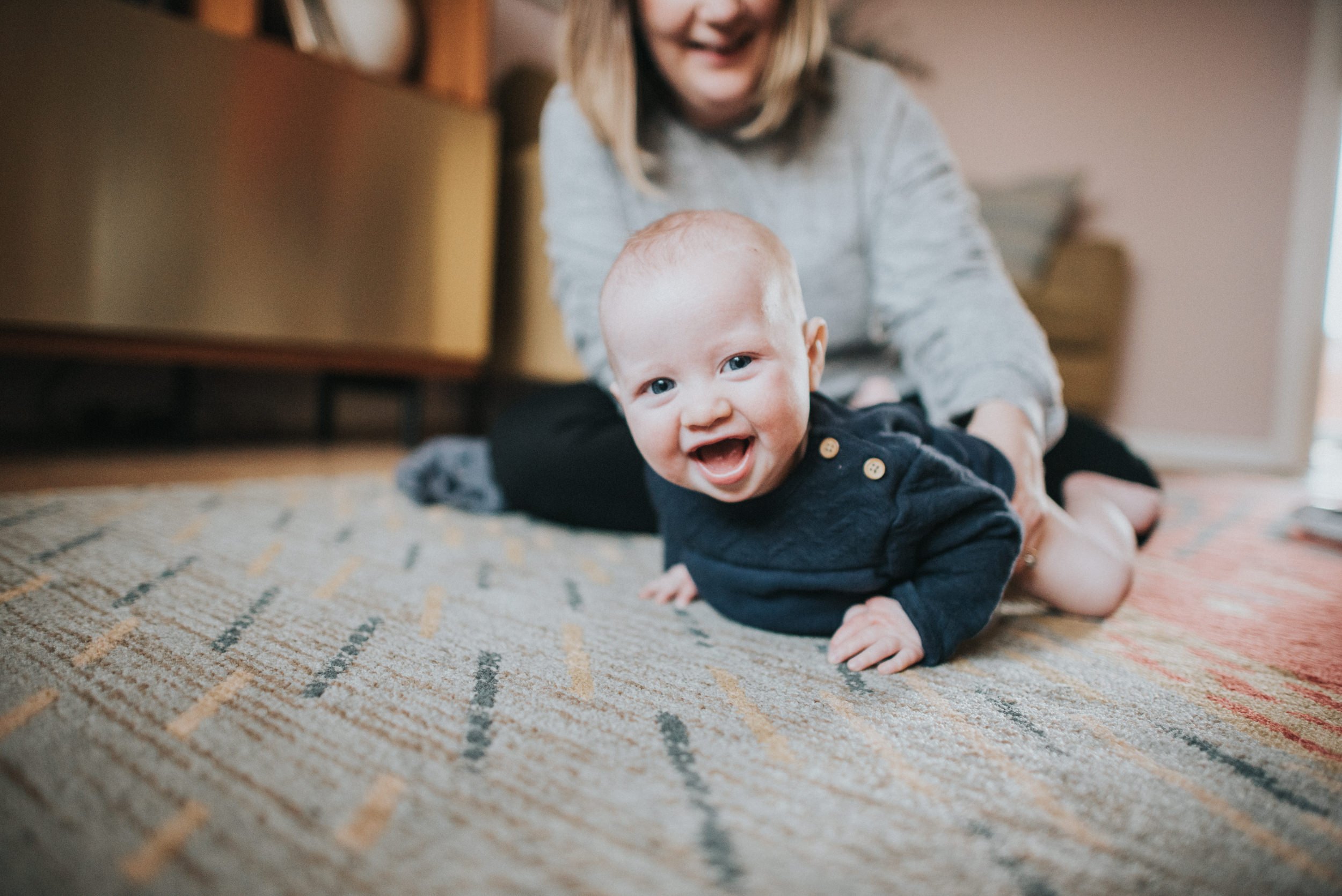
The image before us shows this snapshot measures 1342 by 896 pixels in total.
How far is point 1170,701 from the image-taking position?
0.43 metres

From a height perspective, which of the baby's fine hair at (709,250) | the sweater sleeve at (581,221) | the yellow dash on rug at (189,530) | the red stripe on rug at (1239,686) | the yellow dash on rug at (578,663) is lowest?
the yellow dash on rug at (578,663)

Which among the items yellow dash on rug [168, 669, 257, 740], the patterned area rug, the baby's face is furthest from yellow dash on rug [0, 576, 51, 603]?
the baby's face

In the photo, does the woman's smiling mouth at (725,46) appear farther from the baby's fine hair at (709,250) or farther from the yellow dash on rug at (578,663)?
the yellow dash on rug at (578,663)

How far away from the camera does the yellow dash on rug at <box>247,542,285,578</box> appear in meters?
0.61

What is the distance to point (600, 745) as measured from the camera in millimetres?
342

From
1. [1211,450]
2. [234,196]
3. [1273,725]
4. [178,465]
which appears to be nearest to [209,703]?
[1273,725]

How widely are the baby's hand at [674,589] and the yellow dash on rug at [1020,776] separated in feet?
0.66

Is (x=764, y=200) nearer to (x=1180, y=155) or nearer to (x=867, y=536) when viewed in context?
(x=867, y=536)

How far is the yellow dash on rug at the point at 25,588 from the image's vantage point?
1.63 ft

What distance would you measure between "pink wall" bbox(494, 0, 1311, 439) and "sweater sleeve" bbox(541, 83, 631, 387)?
2344 mm

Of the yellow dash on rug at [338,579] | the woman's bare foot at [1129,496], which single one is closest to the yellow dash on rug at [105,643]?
the yellow dash on rug at [338,579]

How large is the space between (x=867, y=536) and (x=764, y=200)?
1.68ft

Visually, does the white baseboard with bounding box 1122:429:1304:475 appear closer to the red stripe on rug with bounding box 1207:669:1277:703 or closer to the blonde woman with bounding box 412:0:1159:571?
the blonde woman with bounding box 412:0:1159:571

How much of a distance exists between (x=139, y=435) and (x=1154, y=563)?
1864 mm
